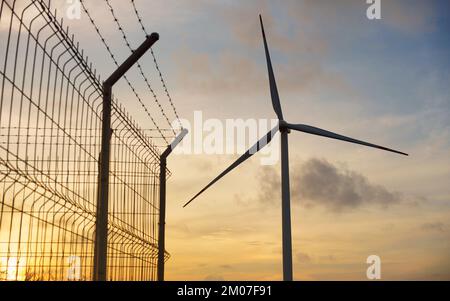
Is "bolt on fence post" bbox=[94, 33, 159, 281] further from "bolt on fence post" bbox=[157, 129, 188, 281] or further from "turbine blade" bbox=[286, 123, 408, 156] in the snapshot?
"turbine blade" bbox=[286, 123, 408, 156]

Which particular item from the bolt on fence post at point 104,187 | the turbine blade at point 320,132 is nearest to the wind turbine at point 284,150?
the turbine blade at point 320,132

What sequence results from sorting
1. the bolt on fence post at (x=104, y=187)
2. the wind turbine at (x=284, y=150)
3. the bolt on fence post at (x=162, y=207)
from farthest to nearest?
the wind turbine at (x=284, y=150) < the bolt on fence post at (x=162, y=207) < the bolt on fence post at (x=104, y=187)

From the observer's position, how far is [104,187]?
13.1 m

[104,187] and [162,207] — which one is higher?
[162,207]

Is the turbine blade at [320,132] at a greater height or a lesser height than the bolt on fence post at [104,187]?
greater

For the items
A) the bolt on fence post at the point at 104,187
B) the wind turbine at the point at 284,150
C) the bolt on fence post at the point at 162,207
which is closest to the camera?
the bolt on fence post at the point at 104,187

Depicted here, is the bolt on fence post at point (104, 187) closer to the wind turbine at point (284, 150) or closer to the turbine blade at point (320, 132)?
the wind turbine at point (284, 150)

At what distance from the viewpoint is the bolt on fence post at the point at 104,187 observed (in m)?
12.7

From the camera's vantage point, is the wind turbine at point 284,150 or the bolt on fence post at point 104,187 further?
the wind turbine at point 284,150

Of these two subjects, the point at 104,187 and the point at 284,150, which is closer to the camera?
the point at 104,187

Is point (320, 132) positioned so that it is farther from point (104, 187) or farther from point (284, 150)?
point (104, 187)

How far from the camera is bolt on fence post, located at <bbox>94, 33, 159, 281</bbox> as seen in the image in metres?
12.7

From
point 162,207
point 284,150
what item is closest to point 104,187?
point 162,207

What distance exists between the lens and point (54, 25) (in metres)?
10.3
